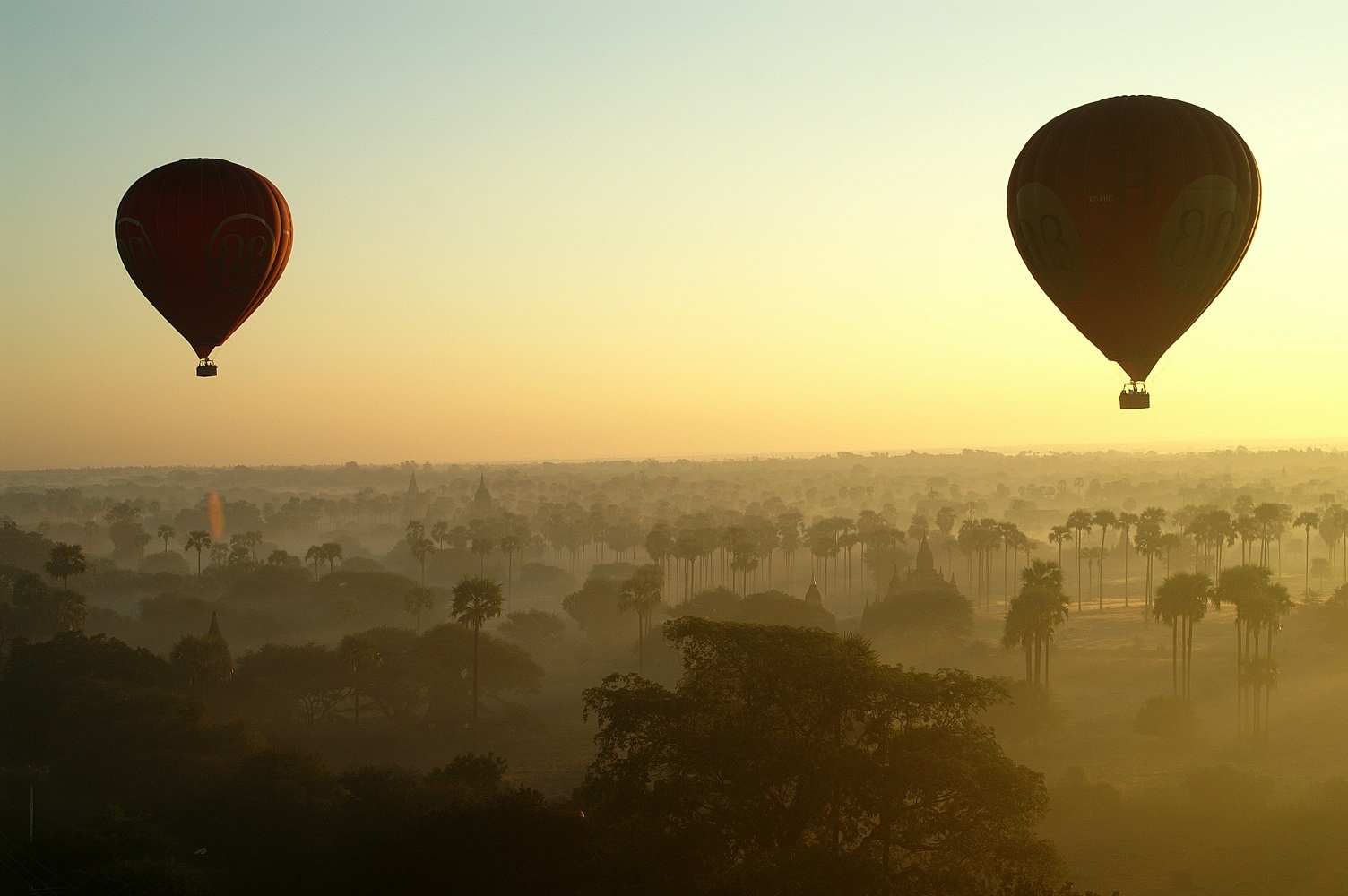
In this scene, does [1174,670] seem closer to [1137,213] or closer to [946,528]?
[1137,213]

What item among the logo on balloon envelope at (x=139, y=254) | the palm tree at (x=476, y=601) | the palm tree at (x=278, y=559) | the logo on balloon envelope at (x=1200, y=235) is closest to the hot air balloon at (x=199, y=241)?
the logo on balloon envelope at (x=139, y=254)

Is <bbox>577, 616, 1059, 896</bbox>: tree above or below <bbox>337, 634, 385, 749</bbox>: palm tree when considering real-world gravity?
A: above

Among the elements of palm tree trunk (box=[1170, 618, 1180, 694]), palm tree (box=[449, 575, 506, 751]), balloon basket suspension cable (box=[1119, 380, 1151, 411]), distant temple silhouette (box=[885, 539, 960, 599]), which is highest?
balloon basket suspension cable (box=[1119, 380, 1151, 411])

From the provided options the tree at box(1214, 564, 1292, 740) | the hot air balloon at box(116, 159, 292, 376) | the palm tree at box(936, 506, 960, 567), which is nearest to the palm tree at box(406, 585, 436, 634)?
the hot air balloon at box(116, 159, 292, 376)

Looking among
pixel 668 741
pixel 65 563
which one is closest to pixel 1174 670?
pixel 668 741

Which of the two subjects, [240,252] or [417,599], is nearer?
[240,252]

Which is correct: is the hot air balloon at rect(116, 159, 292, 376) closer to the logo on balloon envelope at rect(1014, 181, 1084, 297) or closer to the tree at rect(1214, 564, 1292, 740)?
the logo on balloon envelope at rect(1014, 181, 1084, 297)

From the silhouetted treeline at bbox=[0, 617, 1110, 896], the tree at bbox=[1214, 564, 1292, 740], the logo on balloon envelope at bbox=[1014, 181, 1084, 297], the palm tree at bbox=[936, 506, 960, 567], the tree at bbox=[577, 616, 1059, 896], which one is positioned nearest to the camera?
the tree at bbox=[577, 616, 1059, 896]

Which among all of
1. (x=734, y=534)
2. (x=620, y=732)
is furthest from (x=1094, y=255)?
(x=734, y=534)
